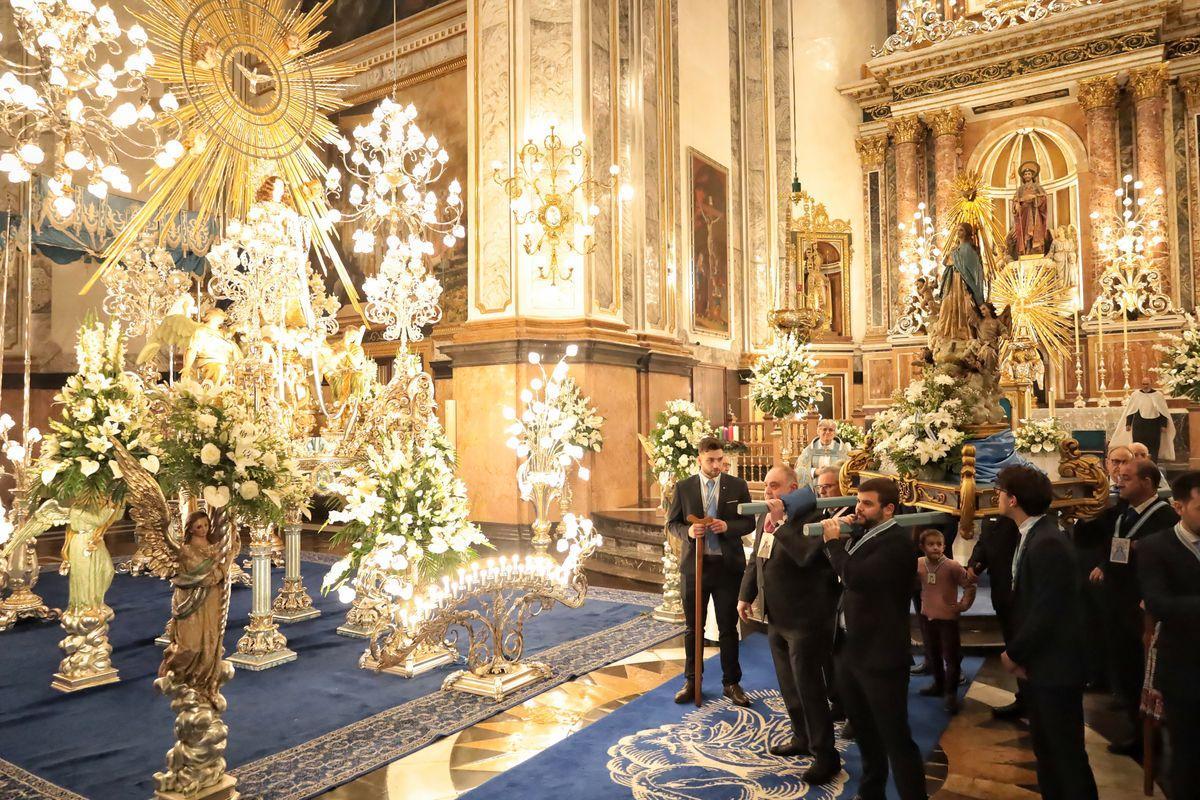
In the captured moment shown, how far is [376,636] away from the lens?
20.0ft

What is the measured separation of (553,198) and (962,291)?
5.82m

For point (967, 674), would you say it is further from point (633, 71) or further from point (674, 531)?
point (633, 71)

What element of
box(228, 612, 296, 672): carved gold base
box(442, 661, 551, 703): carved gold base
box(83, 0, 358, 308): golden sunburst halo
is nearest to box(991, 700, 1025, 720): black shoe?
box(442, 661, 551, 703): carved gold base

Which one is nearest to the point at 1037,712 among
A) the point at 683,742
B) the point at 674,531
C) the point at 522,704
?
the point at 683,742

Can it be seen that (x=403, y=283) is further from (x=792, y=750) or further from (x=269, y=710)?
(x=792, y=750)

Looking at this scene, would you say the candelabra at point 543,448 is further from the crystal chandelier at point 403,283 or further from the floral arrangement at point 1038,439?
the floral arrangement at point 1038,439

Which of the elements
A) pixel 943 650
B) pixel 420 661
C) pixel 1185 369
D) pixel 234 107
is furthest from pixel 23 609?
pixel 1185 369

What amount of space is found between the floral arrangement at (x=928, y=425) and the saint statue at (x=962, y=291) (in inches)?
17.7

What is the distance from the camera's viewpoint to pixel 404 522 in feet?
20.0

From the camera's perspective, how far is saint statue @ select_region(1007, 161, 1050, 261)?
17.5 meters

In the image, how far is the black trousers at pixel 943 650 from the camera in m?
5.36

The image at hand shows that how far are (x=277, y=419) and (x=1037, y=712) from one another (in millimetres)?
6729

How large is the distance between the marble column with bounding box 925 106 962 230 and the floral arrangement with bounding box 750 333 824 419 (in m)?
7.18

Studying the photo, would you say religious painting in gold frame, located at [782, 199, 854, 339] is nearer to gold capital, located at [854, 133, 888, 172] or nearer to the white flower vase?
gold capital, located at [854, 133, 888, 172]
